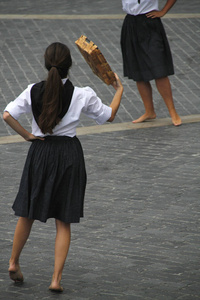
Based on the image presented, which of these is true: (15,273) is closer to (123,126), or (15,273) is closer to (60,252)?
(60,252)

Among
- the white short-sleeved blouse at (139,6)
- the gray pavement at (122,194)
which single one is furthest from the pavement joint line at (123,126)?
the white short-sleeved blouse at (139,6)

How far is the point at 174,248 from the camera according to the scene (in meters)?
6.11

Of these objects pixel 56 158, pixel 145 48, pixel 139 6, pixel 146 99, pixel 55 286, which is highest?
pixel 56 158

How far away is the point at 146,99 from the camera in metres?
10.2

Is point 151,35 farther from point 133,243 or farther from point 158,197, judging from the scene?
point 133,243

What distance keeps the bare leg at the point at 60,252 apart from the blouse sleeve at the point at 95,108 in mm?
755

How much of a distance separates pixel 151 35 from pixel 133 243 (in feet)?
13.7

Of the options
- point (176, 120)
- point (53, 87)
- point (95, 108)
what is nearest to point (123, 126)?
point (176, 120)

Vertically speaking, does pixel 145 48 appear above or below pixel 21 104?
below

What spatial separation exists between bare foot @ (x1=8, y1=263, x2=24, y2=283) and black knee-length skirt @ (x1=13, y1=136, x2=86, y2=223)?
36 cm

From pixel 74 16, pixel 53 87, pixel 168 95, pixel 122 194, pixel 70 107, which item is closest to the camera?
pixel 53 87

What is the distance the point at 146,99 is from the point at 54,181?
5.09 metres

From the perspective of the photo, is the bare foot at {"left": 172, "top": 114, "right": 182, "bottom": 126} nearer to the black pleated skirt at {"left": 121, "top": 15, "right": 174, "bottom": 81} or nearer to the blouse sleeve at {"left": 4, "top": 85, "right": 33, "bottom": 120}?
the black pleated skirt at {"left": 121, "top": 15, "right": 174, "bottom": 81}

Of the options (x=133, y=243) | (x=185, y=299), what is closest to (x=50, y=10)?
(x=133, y=243)
